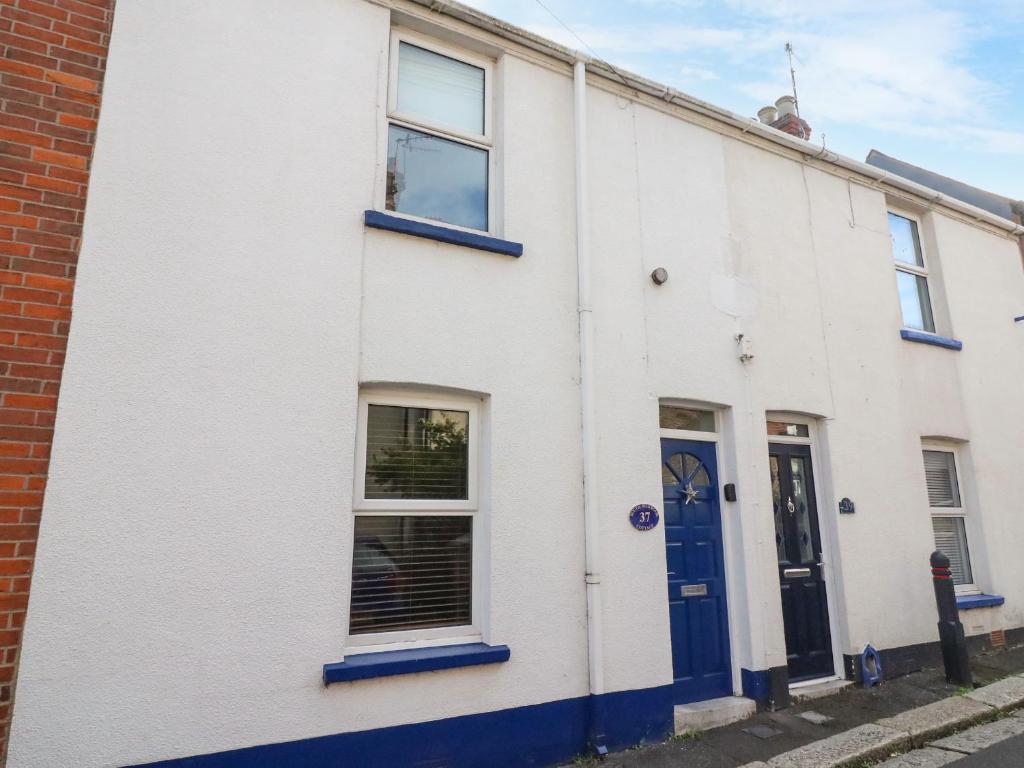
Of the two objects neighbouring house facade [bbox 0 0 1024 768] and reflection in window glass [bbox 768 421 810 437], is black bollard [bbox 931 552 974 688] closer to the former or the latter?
neighbouring house facade [bbox 0 0 1024 768]

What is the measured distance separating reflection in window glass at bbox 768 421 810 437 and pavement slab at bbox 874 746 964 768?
109 inches

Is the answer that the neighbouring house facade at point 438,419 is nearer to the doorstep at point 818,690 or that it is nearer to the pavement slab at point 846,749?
the doorstep at point 818,690

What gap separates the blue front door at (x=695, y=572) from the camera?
5.08m

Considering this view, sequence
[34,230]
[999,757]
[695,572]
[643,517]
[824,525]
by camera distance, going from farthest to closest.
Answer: [824,525]
[695,572]
[643,517]
[999,757]
[34,230]

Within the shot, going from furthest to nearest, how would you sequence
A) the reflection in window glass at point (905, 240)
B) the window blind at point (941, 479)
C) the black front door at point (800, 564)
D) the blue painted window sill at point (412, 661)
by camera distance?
1. the reflection in window glass at point (905, 240)
2. the window blind at point (941, 479)
3. the black front door at point (800, 564)
4. the blue painted window sill at point (412, 661)

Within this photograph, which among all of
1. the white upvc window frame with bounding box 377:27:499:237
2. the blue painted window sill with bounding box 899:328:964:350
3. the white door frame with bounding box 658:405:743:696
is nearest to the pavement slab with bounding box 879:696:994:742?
the white door frame with bounding box 658:405:743:696

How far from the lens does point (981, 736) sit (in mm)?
4590

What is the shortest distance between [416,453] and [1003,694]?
554 centimetres

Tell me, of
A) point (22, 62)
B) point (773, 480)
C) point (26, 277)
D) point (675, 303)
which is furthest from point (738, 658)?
point (22, 62)

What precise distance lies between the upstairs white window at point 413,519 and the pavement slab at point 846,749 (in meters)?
2.40

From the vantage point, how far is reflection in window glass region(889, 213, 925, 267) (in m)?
7.72

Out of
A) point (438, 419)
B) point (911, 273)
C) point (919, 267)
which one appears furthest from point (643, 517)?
point (919, 267)

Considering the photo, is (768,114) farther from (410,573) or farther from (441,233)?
(410,573)

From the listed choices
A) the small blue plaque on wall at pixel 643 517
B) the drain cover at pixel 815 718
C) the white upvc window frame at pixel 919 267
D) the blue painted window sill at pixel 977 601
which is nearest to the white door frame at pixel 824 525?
the drain cover at pixel 815 718
